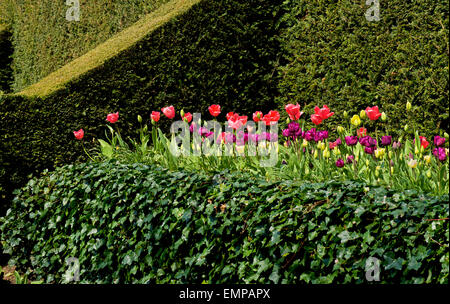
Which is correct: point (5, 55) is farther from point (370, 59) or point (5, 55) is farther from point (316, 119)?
point (316, 119)

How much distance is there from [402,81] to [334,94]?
0.88 metres

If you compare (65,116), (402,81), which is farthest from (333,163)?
(65,116)

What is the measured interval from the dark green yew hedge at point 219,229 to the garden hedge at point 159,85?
56 cm

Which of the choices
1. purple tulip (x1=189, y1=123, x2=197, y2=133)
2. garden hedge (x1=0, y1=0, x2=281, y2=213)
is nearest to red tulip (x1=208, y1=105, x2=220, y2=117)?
purple tulip (x1=189, y1=123, x2=197, y2=133)

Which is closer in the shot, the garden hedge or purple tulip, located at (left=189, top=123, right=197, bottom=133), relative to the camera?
purple tulip, located at (left=189, top=123, right=197, bottom=133)

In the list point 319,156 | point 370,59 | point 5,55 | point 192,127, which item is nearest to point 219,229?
point 319,156

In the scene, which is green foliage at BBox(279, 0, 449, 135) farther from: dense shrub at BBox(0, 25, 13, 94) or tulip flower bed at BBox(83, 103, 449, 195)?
dense shrub at BBox(0, 25, 13, 94)

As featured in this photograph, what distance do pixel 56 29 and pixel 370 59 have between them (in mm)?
8833

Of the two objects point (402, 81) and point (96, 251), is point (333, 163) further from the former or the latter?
point (96, 251)

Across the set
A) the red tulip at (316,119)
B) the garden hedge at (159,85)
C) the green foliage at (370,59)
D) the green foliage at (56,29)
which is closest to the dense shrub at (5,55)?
the green foliage at (56,29)

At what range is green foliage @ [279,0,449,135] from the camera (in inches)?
182

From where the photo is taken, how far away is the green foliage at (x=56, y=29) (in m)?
9.33

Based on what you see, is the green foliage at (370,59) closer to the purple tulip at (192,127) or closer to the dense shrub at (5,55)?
the purple tulip at (192,127)

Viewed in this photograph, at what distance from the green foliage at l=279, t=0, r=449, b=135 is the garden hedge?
1.29 feet
